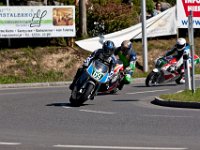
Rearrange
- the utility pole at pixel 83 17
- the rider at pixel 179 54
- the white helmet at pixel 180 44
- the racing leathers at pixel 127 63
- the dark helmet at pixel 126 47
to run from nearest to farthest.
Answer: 1. the racing leathers at pixel 127 63
2. the dark helmet at pixel 126 47
3. the white helmet at pixel 180 44
4. the rider at pixel 179 54
5. the utility pole at pixel 83 17

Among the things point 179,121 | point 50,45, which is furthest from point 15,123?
point 50,45

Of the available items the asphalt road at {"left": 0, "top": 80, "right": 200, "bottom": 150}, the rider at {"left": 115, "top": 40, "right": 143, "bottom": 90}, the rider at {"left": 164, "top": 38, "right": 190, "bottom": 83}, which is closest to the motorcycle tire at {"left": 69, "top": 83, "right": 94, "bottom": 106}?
the asphalt road at {"left": 0, "top": 80, "right": 200, "bottom": 150}

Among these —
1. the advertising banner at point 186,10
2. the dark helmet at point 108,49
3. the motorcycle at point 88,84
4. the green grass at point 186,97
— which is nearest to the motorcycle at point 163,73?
the advertising banner at point 186,10

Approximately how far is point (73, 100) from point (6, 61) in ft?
41.9

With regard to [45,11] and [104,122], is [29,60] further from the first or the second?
[104,122]

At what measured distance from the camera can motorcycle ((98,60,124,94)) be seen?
66.5ft

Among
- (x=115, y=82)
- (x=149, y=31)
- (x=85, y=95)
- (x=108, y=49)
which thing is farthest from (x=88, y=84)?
(x=149, y=31)

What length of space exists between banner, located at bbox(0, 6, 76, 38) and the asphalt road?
10.2m

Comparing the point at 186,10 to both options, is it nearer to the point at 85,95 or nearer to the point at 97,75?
the point at 97,75

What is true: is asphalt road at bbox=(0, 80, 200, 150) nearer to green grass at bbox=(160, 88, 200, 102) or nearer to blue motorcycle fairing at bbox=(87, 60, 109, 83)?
green grass at bbox=(160, 88, 200, 102)

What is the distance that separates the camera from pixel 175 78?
2606 centimetres

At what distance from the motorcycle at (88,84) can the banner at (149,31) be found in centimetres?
1364

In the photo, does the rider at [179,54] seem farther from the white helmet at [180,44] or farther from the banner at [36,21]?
the banner at [36,21]

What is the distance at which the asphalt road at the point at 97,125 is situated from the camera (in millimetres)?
11953
